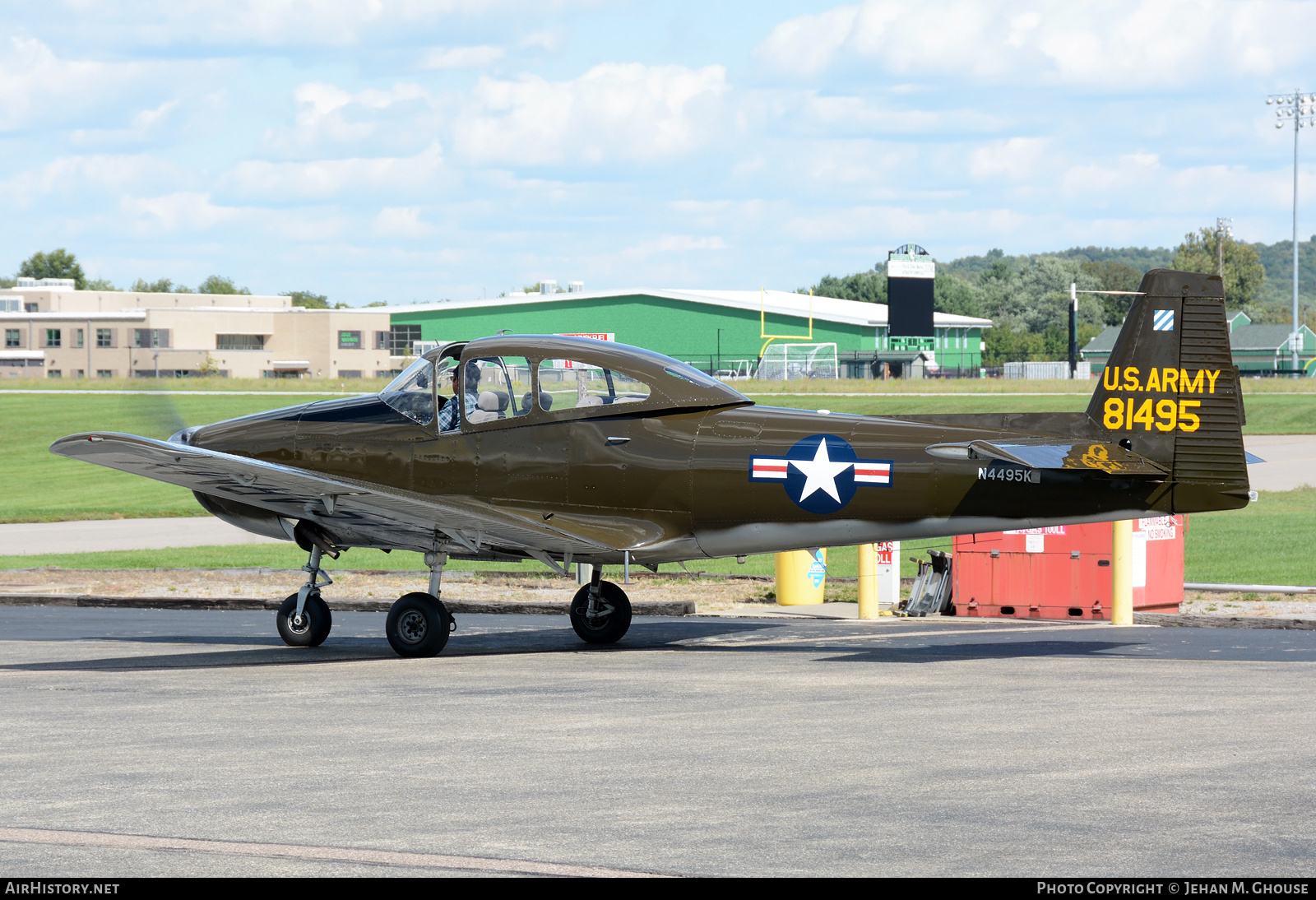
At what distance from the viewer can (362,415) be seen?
1351 centimetres

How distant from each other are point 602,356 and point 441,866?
784 centimetres

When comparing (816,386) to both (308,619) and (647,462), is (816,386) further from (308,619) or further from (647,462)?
(647,462)

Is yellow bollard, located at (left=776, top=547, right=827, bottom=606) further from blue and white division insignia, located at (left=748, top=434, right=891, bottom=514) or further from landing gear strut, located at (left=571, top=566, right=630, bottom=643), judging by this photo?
blue and white division insignia, located at (left=748, top=434, right=891, bottom=514)

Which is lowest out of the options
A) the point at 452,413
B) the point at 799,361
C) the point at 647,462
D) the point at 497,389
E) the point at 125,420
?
the point at 647,462

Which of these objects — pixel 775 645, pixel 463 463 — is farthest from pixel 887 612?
pixel 463 463

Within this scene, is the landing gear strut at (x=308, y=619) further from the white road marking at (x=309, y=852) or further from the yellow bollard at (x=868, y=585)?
the white road marking at (x=309, y=852)

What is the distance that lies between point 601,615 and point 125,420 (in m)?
43.9

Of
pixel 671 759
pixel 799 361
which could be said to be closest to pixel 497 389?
pixel 671 759

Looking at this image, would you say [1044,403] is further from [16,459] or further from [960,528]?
[960,528]

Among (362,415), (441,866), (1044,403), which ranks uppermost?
(1044,403)

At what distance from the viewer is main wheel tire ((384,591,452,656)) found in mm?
12852

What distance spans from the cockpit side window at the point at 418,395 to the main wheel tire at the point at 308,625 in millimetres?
1972

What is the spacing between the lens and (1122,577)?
1484cm

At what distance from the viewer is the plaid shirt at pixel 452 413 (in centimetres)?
1332
